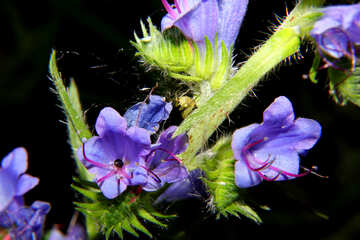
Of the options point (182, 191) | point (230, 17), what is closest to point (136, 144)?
point (182, 191)

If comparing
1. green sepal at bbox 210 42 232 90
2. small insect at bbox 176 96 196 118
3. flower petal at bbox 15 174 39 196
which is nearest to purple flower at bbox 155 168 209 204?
small insect at bbox 176 96 196 118

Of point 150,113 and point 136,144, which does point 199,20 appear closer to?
point 150,113

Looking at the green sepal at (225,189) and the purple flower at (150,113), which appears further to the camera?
the purple flower at (150,113)

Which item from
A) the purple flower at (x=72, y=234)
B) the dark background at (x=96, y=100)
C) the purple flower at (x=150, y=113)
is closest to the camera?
the purple flower at (x=150, y=113)

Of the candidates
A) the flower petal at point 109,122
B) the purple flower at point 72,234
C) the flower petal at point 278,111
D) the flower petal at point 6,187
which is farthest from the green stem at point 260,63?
the purple flower at point 72,234

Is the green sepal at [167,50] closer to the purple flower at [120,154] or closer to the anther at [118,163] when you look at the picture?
the purple flower at [120,154]

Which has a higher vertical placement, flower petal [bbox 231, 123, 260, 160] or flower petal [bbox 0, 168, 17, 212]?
flower petal [bbox 0, 168, 17, 212]

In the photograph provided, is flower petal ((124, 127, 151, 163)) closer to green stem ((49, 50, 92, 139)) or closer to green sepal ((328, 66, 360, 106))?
green stem ((49, 50, 92, 139))
